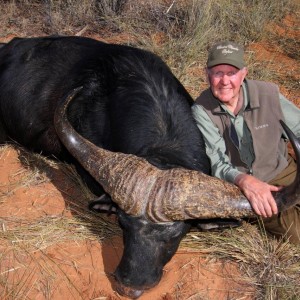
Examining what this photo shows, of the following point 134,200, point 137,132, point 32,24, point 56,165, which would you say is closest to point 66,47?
point 56,165

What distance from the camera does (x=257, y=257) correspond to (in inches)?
154

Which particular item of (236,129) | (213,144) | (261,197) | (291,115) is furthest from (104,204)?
(291,115)

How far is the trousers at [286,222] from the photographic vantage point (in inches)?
156

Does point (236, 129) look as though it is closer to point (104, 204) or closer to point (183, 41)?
point (104, 204)

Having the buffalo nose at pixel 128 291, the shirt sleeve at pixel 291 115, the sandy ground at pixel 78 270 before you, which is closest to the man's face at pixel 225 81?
the shirt sleeve at pixel 291 115

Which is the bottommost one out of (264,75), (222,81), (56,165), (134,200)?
(56,165)

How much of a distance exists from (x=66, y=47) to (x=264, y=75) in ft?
9.99

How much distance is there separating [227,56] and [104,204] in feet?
5.06

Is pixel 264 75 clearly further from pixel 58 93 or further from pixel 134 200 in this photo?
pixel 134 200

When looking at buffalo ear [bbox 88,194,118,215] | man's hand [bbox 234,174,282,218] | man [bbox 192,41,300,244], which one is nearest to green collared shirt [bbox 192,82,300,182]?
man [bbox 192,41,300,244]

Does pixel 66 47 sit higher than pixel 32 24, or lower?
higher

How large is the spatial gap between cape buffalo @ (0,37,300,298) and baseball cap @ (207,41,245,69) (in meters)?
0.52

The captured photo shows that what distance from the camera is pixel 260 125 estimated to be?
3.88 meters

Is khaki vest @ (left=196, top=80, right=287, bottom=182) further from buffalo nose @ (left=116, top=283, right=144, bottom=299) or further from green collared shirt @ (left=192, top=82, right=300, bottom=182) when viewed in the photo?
buffalo nose @ (left=116, top=283, right=144, bottom=299)
